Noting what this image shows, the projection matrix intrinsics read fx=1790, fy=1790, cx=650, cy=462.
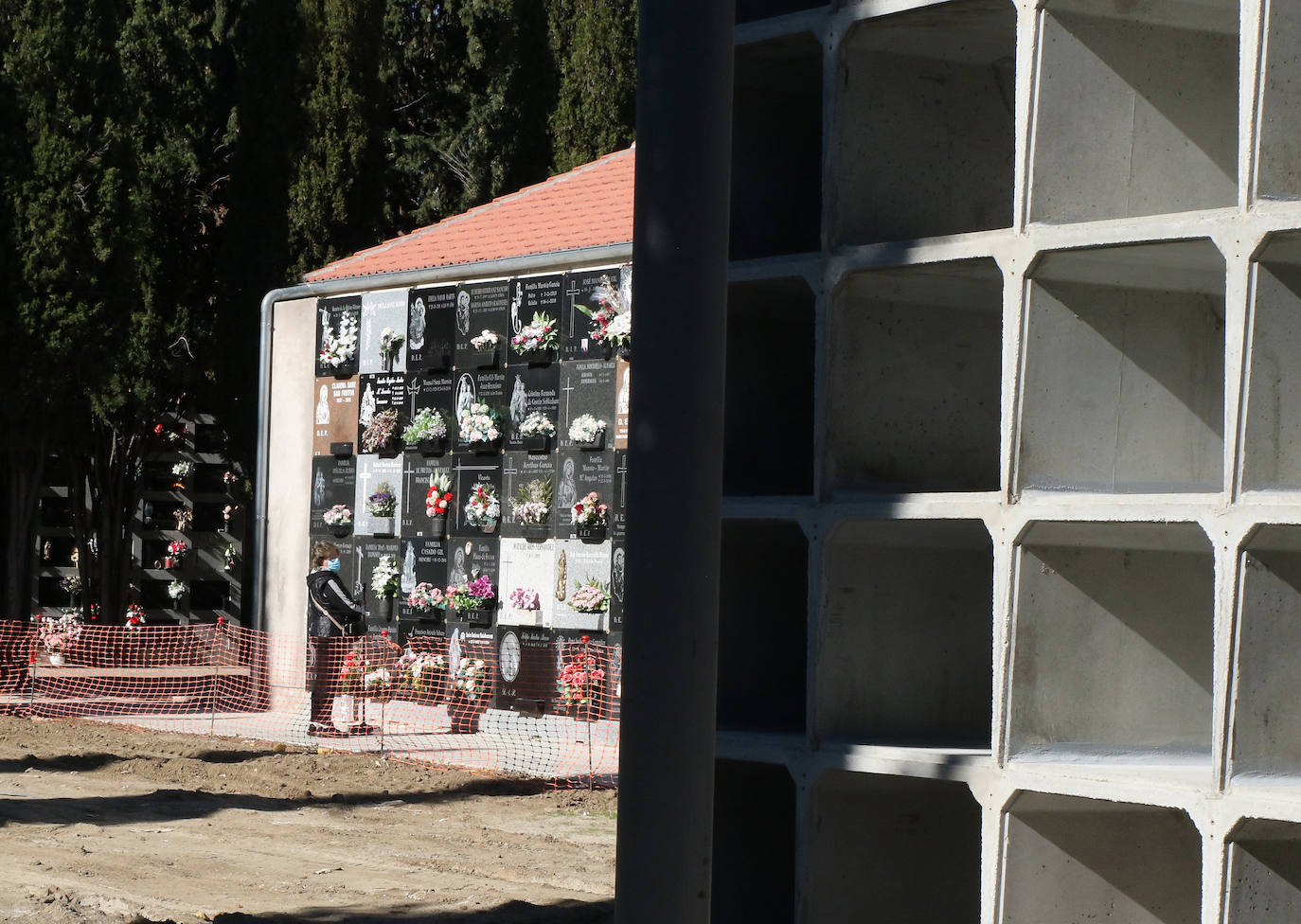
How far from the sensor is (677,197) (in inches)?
120

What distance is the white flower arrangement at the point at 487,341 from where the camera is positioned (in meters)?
15.1

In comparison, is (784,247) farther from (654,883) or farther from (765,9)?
(654,883)

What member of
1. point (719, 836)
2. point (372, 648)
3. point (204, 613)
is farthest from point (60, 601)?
point (719, 836)

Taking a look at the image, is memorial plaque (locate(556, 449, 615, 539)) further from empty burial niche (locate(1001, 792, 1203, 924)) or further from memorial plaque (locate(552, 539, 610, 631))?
empty burial niche (locate(1001, 792, 1203, 924))

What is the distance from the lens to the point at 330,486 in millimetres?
16406

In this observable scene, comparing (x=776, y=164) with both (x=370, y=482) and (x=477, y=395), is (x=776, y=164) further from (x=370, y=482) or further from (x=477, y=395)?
(x=370, y=482)

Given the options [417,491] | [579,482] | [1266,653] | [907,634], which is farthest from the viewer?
[417,491]

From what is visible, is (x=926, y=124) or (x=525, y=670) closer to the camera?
(x=926, y=124)

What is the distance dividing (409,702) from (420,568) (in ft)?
3.82

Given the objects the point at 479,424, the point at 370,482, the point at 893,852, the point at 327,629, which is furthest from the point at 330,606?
the point at 893,852

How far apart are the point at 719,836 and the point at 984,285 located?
162 centimetres

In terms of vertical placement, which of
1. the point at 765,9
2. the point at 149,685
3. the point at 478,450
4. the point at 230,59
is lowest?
the point at 149,685

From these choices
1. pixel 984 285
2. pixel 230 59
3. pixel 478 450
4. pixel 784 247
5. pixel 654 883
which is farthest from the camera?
pixel 230 59

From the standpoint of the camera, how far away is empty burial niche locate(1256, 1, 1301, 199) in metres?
3.65
